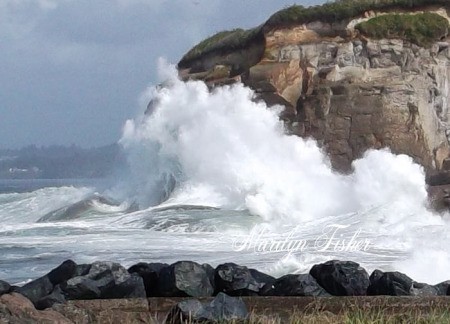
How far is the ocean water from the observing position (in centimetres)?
1547

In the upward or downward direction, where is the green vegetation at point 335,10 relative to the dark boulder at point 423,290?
upward

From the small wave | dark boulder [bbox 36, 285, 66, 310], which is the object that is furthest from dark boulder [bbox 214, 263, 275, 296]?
the small wave

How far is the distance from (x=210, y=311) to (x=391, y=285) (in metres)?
2.38

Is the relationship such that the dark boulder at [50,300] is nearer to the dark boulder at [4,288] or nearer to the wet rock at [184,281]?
the dark boulder at [4,288]

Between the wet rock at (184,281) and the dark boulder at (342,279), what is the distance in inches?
Answer: 45.9

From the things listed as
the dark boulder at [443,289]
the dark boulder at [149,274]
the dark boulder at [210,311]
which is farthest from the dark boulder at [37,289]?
the dark boulder at [443,289]

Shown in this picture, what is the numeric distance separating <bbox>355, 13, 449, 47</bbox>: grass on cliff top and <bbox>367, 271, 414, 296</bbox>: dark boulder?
64.0ft

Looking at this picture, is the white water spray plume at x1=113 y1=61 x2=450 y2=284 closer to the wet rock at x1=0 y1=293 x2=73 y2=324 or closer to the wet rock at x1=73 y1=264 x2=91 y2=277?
the wet rock at x1=73 y1=264 x2=91 y2=277

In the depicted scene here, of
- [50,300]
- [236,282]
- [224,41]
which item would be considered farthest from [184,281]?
[224,41]

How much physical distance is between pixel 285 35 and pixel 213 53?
16.2 feet

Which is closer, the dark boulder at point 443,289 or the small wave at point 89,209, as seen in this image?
the dark boulder at point 443,289

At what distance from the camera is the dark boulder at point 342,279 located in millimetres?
9375

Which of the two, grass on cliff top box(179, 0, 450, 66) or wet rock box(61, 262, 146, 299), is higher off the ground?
grass on cliff top box(179, 0, 450, 66)

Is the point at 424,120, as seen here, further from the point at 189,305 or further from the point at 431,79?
the point at 189,305
